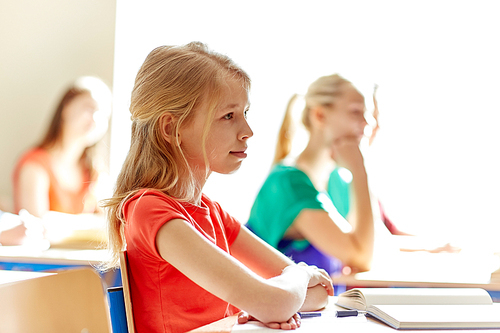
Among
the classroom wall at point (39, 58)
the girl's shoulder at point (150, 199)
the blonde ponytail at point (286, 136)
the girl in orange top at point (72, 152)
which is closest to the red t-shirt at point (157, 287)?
the girl's shoulder at point (150, 199)

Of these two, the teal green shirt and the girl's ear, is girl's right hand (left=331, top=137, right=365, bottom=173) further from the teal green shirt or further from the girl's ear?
the girl's ear

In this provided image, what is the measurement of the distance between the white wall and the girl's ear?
166cm

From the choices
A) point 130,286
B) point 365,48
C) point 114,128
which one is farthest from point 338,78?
point 114,128

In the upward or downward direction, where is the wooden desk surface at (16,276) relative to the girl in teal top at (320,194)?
downward

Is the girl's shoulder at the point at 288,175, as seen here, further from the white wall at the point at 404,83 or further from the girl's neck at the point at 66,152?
the girl's neck at the point at 66,152

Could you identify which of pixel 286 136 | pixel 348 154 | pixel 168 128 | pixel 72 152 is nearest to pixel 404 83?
pixel 286 136

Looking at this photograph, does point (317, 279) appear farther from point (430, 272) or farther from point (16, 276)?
point (430, 272)

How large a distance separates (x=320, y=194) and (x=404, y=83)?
3.80ft

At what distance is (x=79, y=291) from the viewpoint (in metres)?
0.82

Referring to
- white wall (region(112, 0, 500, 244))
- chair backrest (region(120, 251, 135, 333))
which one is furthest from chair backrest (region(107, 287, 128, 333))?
white wall (region(112, 0, 500, 244))

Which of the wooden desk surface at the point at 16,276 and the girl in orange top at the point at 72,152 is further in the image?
the girl in orange top at the point at 72,152

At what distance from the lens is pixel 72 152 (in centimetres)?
265

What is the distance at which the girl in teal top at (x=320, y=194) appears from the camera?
166cm

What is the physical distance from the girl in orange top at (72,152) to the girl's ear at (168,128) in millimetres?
1836
